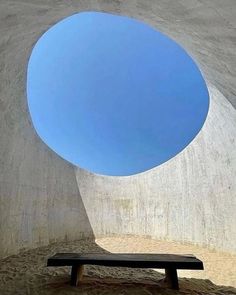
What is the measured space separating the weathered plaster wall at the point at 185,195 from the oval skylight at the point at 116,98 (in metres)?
0.80

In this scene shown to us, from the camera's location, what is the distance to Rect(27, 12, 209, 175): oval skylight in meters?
6.88

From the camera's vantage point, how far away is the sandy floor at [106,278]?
295 cm

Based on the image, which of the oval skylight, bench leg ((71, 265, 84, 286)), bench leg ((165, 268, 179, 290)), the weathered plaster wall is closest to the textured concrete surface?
the weathered plaster wall

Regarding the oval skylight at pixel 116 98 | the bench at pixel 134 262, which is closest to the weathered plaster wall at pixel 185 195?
the oval skylight at pixel 116 98

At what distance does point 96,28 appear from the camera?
6.60 metres

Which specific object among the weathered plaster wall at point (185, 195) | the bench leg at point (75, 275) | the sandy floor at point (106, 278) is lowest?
the sandy floor at point (106, 278)

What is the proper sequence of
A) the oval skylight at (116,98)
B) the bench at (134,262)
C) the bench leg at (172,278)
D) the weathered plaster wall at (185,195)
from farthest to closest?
the oval skylight at (116,98), the weathered plaster wall at (185,195), the bench leg at (172,278), the bench at (134,262)

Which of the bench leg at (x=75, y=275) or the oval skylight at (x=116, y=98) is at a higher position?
the oval skylight at (x=116, y=98)

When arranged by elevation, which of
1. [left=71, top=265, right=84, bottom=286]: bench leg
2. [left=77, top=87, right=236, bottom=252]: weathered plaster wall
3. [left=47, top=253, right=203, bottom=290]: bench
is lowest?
[left=71, top=265, right=84, bottom=286]: bench leg

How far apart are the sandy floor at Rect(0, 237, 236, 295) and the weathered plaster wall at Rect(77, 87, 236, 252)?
0.48 m

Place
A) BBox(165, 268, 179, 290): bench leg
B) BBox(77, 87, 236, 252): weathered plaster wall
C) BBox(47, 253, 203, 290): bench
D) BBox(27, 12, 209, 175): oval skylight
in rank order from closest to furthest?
BBox(47, 253, 203, 290): bench
BBox(165, 268, 179, 290): bench leg
BBox(77, 87, 236, 252): weathered plaster wall
BBox(27, 12, 209, 175): oval skylight

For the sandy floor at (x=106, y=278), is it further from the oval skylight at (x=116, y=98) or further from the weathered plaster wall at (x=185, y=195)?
the oval skylight at (x=116, y=98)

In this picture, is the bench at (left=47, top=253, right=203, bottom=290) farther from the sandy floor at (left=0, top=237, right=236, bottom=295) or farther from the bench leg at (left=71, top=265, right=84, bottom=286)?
the sandy floor at (left=0, top=237, right=236, bottom=295)

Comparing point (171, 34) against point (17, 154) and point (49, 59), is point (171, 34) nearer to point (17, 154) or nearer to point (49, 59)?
point (17, 154)
